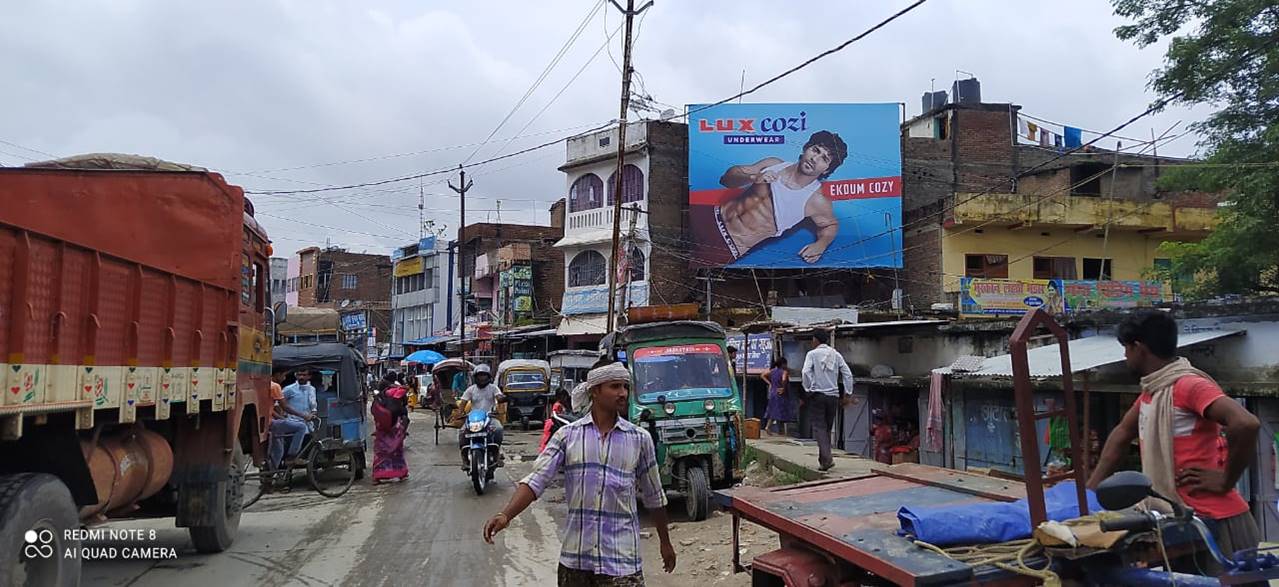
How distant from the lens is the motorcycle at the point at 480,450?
12.3m

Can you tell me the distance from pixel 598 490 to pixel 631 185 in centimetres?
3191

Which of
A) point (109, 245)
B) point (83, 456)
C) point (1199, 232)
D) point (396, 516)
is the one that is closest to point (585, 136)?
point (1199, 232)

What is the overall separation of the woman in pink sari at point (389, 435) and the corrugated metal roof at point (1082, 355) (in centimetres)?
890

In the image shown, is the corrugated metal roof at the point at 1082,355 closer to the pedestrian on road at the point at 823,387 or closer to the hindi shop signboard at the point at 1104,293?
the pedestrian on road at the point at 823,387

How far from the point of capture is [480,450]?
12461 millimetres

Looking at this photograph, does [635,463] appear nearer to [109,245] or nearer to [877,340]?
[109,245]

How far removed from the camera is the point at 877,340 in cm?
1823

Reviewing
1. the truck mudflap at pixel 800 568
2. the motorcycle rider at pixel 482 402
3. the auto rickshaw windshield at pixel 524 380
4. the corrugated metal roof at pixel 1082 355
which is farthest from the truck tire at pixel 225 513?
the auto rickshaw windshield at pixel 524 380

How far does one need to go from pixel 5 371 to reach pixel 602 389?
115 inches

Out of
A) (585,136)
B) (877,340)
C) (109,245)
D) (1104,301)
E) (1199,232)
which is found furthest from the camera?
(585,136)

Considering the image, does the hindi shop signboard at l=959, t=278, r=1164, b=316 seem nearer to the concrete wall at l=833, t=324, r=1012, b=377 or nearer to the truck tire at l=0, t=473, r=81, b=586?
the concrete wall at l=833, t=324, r=1012, b=377

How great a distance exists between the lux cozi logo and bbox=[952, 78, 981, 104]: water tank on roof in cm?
789

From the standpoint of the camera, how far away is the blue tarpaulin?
334 centimetres

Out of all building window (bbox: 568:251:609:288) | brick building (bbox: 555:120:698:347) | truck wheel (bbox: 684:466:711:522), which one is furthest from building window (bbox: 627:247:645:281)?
truck wheel (bbox: 684:466:711:522)
